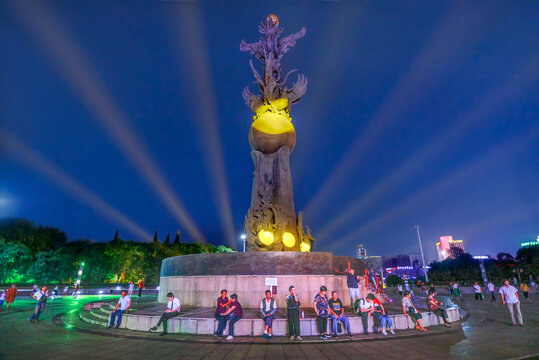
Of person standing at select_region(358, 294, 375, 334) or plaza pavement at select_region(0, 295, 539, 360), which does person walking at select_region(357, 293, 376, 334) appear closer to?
person standing at select_region(358, 294, 375, 334)

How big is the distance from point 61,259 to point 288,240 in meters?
57.7

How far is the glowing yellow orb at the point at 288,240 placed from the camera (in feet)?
67.4

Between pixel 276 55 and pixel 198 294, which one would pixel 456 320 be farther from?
pixel 276 55

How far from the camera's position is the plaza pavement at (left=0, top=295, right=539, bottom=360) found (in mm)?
7477

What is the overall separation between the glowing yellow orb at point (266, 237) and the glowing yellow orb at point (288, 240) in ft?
3.37

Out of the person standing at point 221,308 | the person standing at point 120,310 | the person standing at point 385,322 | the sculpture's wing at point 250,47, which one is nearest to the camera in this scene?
the person standing at point 221,308

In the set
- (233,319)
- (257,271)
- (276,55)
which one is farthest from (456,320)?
(276,55)

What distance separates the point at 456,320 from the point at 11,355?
1774 centimetres

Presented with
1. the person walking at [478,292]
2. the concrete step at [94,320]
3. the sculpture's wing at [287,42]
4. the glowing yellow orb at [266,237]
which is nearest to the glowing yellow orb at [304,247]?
the glowing yellow orb at [266,237]

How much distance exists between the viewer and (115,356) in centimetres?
738

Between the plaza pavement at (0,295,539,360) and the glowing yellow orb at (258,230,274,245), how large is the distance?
36.8 ft

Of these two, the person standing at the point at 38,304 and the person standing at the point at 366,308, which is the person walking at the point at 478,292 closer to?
the person standing at the point at 366,308

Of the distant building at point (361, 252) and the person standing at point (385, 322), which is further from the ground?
the distant building at point (361, 252)

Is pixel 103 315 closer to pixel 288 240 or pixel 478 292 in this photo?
pixel 288 240
